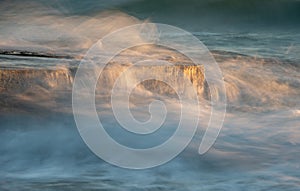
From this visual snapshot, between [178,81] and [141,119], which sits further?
[178,81]

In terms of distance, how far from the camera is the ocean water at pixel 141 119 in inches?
136

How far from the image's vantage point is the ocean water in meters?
3.45

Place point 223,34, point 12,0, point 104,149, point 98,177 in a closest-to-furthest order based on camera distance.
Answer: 1. point 98,177
2. point 104,149
3. point 223,34
4. point 12,0

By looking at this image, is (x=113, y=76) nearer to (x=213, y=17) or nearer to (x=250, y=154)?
(x=250, y=154)

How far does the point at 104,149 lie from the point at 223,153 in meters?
0.71

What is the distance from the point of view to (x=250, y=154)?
3.97m

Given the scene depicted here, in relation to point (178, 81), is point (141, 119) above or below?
below

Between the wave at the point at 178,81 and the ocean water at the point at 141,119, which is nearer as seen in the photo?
the ocean water at the point at 141,119

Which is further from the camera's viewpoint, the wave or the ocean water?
the wave

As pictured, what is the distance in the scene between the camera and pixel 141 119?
4.33m

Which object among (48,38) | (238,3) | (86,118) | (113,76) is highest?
(238,3)

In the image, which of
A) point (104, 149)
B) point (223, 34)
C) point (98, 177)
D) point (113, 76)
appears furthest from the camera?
point (223, 34)

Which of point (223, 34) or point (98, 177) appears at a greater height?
point (223, 34)

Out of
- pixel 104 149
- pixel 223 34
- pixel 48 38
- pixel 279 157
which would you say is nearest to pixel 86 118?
pixel 104 149
